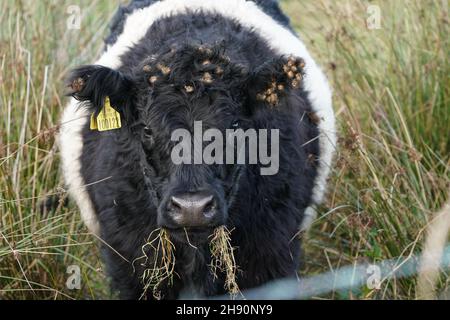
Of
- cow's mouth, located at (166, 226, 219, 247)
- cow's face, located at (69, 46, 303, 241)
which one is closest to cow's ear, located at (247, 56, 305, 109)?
cow's face, located at (69, 46, 303, 241)

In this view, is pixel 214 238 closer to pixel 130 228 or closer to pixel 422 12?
pixel 130 228

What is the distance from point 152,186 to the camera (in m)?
5.00

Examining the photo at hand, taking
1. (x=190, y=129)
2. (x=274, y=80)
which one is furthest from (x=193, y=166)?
(x=274, y=80)

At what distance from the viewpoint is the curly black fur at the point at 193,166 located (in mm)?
4938

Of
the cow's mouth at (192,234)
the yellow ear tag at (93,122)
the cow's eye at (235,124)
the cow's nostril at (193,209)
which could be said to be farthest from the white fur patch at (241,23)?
the cow's nostril at (193,209)

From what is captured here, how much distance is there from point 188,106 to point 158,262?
96cm

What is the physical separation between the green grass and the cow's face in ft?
1.52

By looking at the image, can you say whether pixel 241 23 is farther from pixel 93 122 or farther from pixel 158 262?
pixel 158 262

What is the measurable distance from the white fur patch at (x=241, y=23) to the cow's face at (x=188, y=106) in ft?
1.86

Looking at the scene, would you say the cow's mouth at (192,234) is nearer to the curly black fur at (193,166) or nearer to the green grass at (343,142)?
the curly black fur at (193,166)

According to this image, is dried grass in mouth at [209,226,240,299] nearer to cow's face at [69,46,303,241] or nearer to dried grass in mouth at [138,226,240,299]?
dried grass in mouth at [138,226,240,299]

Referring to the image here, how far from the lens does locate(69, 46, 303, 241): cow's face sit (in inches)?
189

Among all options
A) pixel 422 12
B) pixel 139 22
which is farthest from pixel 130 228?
pixel 422 12
